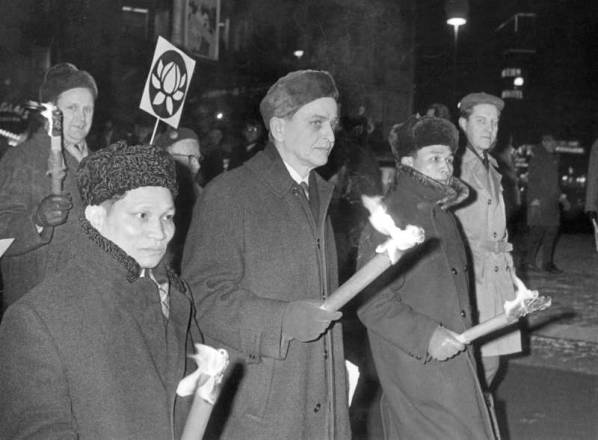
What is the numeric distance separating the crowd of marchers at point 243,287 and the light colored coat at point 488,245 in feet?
0.04

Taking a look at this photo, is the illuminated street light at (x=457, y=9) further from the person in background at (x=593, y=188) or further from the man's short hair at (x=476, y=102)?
the man's short hair at (x=476, y=102)

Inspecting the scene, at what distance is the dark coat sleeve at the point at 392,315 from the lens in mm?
3857

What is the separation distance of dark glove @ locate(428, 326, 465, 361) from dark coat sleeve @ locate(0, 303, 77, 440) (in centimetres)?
206

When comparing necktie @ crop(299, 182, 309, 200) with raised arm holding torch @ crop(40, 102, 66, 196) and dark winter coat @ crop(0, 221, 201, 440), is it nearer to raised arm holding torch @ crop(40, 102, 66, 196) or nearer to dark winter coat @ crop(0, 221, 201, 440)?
raised arm holding torch @ crop(40, 102, 66, 196)

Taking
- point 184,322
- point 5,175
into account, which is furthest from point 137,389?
point 5,175

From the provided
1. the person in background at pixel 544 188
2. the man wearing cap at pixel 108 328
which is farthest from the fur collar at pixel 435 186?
the person in background at pixel 544 188

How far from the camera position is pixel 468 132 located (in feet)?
19.4

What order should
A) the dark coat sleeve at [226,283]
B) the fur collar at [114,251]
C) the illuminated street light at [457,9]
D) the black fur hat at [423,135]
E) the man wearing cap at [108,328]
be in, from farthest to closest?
the illuminated street light at [457,9], the black fur hat at [423,135], the dark coat sleeve at [226,283], the fur collar at [114,251], the man wearing cap at [108,328]

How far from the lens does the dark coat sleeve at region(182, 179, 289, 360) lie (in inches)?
120

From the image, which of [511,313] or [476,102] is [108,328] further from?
[476,102]

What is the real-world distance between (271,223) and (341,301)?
Result: 1260mm

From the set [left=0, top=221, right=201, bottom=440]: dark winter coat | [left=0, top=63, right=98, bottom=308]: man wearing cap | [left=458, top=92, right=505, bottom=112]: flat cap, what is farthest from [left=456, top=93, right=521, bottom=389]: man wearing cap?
[left=0, top=221, right=201, bottom=440]: dark winter coat

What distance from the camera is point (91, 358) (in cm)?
208

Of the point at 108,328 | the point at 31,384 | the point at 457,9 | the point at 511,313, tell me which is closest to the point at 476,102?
the point at 511,313
